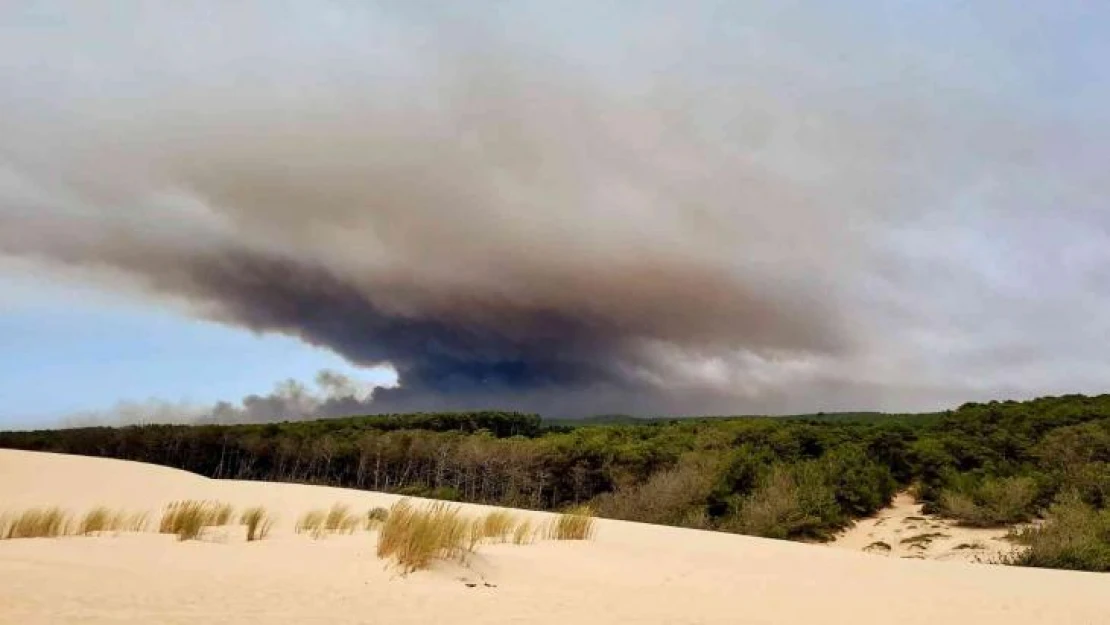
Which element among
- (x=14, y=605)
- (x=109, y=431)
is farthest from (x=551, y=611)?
(x=109, y=431)

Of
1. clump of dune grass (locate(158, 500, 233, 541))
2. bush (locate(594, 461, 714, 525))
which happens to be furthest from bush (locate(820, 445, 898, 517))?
clump of dune grass (locate(158, 500, 233, 541))

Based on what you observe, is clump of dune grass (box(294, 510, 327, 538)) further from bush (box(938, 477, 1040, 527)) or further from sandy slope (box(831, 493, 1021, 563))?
bush (box(938, 477, 1040, 527))

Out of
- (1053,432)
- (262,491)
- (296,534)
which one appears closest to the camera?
(296,534)

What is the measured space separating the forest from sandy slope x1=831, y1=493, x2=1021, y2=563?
0.64m

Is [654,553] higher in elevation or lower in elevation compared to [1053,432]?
lower

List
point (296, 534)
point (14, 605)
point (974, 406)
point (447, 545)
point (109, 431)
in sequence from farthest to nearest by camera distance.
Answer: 1. point (109, 431)
2. point (974, 406)
3. point (296, 534)
4. point (447, 545)
5. point (14, 605)

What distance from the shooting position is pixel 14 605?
6.09 m

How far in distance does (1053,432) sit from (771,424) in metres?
16.6

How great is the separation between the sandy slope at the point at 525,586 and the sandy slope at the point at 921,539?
9.65 meters

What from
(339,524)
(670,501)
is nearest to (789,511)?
(670,501)

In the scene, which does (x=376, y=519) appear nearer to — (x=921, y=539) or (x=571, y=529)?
(x=571, y=529)

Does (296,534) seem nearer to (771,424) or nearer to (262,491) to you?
(262,491)

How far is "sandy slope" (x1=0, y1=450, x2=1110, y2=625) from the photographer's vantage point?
6.98 metres

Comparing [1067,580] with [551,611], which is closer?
[551,611]
